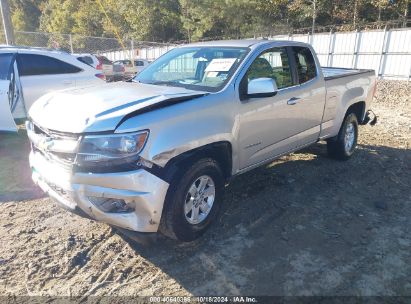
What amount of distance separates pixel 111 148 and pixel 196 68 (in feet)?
5.60

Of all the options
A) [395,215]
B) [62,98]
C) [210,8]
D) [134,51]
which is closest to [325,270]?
[395,215]

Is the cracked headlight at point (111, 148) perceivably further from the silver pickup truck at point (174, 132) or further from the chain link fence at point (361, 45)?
the chain link fence at point (361, 45)

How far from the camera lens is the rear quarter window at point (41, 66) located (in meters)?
6.73

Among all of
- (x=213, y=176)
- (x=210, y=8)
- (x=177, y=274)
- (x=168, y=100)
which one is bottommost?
(x=177, y=274)

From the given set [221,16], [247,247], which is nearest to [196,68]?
[247,247]

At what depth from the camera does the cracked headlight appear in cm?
284

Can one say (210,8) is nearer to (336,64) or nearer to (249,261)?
(336,64)

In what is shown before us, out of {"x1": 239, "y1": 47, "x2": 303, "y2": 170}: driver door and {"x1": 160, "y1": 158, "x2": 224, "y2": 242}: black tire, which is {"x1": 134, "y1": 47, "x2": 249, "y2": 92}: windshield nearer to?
{"x1": 239, "y1": 47, "x2": 303, "y2": 170}: driver door

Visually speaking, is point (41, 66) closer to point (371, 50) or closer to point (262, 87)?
point (262, 87)

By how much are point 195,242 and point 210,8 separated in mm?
30892

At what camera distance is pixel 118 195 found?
2844 millimetres

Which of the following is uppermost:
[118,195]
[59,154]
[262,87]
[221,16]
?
[221,16]

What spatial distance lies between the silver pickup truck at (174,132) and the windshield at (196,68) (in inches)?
0.6

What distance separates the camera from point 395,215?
4191mm
